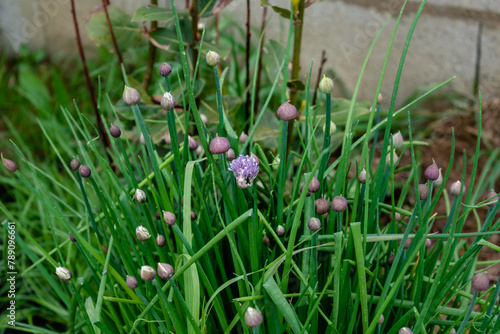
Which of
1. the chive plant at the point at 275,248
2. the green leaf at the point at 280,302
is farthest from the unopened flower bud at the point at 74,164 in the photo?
the green leaf at the point at 280,302

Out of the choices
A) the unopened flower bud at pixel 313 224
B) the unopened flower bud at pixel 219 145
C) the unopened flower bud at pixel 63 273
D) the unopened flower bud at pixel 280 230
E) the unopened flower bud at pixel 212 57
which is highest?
the unopened flower bud at pixel 212 57

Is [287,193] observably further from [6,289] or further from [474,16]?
[474,16]

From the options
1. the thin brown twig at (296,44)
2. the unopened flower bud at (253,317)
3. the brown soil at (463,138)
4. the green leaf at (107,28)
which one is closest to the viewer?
the unopened flower bud at (253,317)

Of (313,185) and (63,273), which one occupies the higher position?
(313,185)

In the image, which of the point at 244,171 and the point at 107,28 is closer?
the point at 244,171

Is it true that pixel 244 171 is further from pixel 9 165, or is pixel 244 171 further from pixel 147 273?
pixel 9 165

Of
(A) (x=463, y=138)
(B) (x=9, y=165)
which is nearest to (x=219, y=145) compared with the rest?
(B) (x=9, y=165)

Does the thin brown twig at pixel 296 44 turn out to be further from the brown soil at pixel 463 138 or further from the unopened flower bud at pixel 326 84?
the brown soil at pixel 463 138
